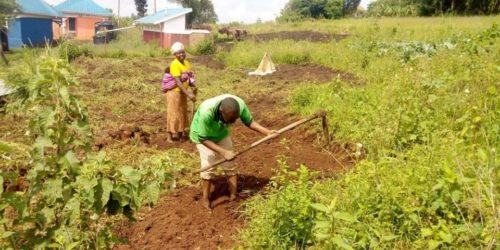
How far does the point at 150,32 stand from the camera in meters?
30.8

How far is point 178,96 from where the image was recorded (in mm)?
6277

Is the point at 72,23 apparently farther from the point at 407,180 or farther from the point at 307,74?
the point at 407,180

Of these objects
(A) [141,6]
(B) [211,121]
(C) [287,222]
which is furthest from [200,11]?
(C) [287,222]

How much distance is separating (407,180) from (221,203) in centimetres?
189

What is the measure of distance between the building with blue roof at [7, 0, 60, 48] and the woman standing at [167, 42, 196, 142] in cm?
2342

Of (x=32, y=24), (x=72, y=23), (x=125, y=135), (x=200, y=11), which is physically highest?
(x=200, y=11)

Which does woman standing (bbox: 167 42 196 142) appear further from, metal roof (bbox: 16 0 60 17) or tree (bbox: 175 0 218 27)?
tree (bbox: 175 0 218 27)

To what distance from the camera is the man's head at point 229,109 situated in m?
3.70

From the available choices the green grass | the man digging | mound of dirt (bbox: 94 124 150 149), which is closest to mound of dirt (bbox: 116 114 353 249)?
the man digging

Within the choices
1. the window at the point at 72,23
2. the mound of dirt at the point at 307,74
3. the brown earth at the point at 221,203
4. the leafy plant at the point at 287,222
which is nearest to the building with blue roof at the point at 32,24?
the window at the point at 72,23

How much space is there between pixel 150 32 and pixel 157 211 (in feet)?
92.8

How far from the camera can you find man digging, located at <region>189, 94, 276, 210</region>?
3.79 meters

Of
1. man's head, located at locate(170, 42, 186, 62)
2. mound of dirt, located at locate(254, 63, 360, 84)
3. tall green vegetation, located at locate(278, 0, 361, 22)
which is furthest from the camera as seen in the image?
tall green vegetation, located at locate(278, 0, 361, 22)

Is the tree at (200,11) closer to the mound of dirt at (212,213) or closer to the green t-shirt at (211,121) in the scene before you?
the mound of dirt at (212,213)
